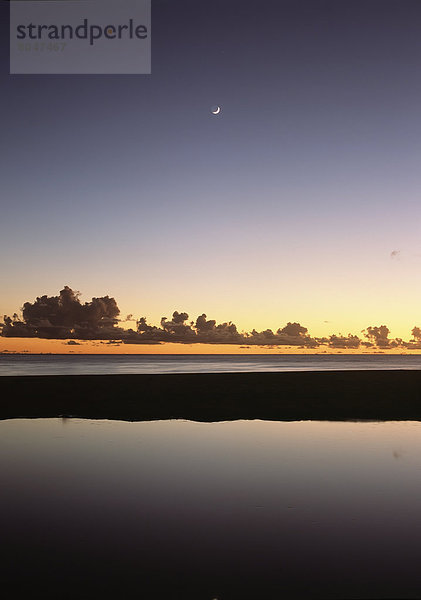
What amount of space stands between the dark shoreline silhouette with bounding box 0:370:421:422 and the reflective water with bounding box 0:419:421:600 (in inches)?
293

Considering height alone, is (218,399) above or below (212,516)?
below

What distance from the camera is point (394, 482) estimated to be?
14.4 meters

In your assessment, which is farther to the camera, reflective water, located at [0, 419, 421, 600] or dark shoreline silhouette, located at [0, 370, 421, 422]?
dark shoreline silhouette, located at [0, 370, 421, 422]

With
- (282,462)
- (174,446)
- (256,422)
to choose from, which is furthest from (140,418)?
(282,462)

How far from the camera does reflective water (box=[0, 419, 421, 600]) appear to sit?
7949 mm

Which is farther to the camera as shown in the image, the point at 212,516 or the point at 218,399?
the point at 218,399

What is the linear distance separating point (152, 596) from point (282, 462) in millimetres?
10256

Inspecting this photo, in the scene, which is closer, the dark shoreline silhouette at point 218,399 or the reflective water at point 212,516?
the reflective water at point 212,516

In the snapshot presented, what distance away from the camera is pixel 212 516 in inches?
443

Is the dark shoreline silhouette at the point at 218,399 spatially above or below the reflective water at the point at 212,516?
below

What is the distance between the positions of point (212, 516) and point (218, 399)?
22280 millimetres

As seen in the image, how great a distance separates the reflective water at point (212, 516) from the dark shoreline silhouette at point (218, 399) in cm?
744

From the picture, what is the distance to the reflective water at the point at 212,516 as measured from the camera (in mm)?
7949

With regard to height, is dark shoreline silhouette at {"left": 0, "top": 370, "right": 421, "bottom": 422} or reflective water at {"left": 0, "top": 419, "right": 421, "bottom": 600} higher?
reflective water at {"left": 0, "top": 419, "right": 421, "bottom": 600}
